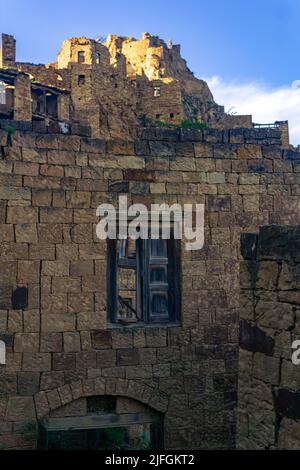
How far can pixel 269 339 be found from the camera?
3713 mm

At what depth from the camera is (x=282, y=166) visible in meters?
7.31

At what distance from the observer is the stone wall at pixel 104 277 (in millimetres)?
6070

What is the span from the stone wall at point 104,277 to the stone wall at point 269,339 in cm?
262

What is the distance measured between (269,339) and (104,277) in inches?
120

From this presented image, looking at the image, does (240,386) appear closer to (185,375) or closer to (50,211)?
(185,375)

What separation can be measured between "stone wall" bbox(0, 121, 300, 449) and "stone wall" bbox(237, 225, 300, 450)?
2621 mm

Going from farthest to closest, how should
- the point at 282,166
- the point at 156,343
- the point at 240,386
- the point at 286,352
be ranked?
the point at 282,166, the point at 156,343, the point at 240,386, the point at 286,352

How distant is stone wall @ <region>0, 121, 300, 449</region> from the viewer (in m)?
6.07

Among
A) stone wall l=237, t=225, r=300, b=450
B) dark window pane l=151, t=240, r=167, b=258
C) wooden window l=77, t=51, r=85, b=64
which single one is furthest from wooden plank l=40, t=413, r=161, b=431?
wooden window l=77, t=51, r=85, b=64

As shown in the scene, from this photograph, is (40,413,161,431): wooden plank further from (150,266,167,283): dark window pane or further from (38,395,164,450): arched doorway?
(150,266,167,283): dark window pane

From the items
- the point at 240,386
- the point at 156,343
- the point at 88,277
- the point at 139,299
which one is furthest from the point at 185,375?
the point at 240,386

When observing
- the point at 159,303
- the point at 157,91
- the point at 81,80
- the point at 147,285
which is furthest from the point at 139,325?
the point at 81,80

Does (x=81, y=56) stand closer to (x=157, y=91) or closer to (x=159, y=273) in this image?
(x=157, y=91)
